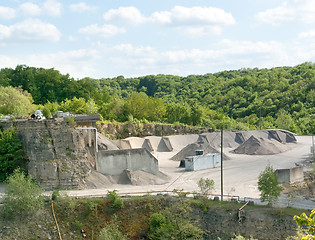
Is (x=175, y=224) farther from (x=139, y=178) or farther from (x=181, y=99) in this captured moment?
(x=181, y=99)

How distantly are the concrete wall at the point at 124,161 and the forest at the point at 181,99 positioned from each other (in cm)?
773

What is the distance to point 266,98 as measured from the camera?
11494 centimetres

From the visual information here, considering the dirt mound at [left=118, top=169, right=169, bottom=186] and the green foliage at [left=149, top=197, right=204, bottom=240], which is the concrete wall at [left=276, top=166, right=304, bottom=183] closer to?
the dirt mound at [left=118, top=169, right=169, bottom=186]

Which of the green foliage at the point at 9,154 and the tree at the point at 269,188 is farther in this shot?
the green foliage at the point at 9,154

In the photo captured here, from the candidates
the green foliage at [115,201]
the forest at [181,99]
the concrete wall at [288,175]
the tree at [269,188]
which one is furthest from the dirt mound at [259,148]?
the green foliage at [115,201]

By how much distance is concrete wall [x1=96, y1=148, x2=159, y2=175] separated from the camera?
1683 inches

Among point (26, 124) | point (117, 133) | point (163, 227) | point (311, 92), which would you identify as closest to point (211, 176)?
point (163, 227)

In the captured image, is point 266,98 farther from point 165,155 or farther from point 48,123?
point 48,123

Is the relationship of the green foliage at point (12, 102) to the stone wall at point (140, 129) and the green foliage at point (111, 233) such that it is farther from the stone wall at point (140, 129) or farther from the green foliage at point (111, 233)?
the green foliage at point (111, 233)

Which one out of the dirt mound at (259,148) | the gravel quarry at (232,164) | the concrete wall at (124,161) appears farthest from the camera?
the dirt mound at (259,148)

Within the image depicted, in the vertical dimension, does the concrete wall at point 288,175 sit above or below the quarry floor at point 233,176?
above

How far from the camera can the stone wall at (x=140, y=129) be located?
6994 cm

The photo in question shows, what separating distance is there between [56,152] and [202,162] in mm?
19064

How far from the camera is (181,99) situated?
134000 mm
